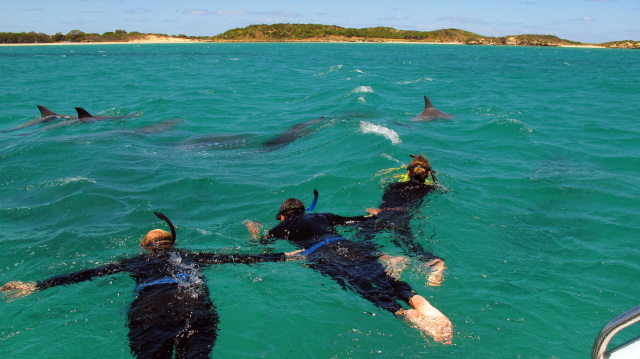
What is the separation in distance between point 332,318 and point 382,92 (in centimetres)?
2266

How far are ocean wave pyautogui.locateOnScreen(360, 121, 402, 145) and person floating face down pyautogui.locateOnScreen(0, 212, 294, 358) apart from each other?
900 centimetres

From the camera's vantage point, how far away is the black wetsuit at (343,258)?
507cm

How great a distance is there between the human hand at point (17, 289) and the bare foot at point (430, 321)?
13.3ft

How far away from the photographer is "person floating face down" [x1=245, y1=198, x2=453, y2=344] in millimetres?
4613

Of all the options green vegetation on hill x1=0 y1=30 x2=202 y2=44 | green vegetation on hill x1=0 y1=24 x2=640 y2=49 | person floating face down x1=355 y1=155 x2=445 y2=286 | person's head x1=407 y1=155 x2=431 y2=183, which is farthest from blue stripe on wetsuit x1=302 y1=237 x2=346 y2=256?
green vegetation on hill x1=0 y1=24 x2=640 y2=49

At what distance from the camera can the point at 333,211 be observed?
8.78 metres

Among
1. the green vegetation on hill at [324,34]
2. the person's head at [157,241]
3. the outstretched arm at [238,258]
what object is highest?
the green vegetation on hill at [324,34]

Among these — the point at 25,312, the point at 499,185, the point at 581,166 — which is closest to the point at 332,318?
the point at 25,312

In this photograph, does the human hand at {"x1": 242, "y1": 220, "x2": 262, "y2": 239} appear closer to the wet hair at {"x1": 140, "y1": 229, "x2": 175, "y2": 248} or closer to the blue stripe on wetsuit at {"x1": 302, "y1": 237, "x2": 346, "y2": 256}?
the blue stripe on wetsuit at {"x1": 302, "y1": 237, "x2": 346, "y2": 256}

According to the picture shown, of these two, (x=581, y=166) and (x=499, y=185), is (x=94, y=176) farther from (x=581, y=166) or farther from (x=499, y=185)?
(x=581, y=166)

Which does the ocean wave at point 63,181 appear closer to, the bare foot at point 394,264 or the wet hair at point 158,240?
the wet hair at point 158,240

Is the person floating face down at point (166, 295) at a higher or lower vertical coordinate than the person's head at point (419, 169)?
lower

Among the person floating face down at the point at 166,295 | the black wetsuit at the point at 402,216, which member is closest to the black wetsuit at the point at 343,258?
the black wetsuit at the point at 402,216

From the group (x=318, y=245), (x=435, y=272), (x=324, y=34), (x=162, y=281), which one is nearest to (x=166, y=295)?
(x=162, y=281)
